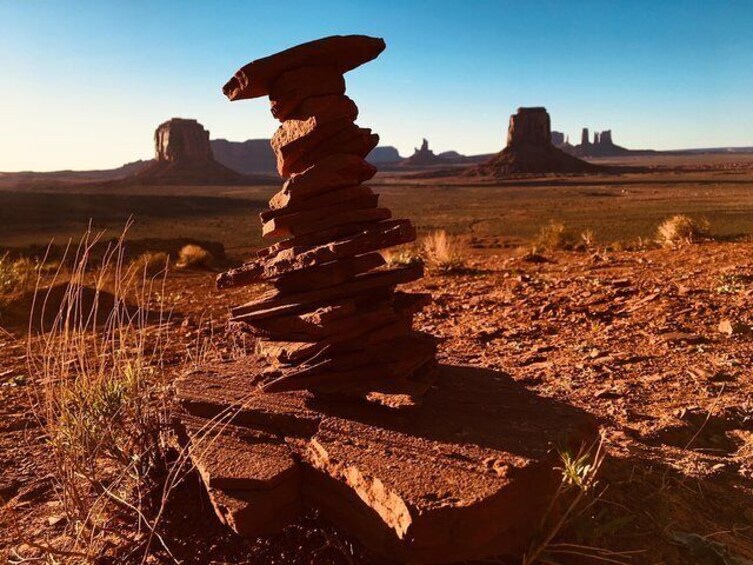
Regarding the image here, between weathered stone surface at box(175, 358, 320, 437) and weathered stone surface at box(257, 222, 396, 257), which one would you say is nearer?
weathered stone surface at box(175, 358, 320, 437)

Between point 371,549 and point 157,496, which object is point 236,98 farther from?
point 371,549

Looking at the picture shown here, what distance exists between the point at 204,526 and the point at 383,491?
1076mm

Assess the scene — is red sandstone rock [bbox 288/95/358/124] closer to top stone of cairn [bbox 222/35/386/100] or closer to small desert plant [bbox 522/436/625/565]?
top stone of cairn [bbox 222/35/386/100]

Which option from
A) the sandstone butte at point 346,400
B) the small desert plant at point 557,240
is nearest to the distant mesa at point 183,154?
the small desert plant at point 557,240

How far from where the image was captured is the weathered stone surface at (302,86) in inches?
149

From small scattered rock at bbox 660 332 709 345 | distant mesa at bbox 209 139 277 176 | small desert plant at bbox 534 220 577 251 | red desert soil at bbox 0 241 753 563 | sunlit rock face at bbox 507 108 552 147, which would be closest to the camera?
red desert soil at bbox 0 241 753 563

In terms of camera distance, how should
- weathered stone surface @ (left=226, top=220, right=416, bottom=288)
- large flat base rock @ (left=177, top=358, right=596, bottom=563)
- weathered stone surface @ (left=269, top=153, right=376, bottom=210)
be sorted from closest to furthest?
1. large flat base rock @ (left=177, top=358, right=596, bottom=563)
2. weathered stone surface @ (left=226, top=220, right=416, bottom=288)
3. weathered stone surface @ (left=269, top=153, right=376, bottom=210)

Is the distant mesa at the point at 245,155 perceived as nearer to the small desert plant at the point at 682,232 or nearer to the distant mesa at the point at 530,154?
the distant mesa at the point at 530,154

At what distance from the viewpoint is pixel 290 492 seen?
9.94ft

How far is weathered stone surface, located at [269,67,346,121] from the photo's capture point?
12.5 ft

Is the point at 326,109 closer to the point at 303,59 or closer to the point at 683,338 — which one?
the point at 303,59

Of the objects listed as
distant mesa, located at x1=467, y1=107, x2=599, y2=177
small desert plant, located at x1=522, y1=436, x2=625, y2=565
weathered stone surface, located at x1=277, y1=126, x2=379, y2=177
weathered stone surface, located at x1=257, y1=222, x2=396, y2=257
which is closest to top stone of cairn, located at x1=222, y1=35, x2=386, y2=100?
weathered stone surface, located at x1=277, y1=126, x2=379, y2=177

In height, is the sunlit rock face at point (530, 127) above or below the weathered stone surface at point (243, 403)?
above

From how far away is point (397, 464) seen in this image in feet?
9.50
